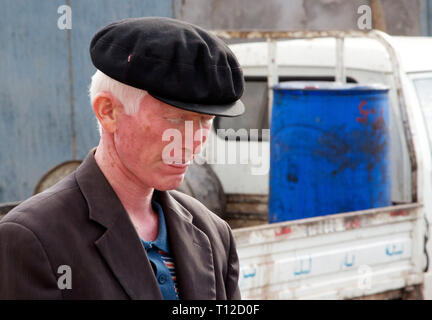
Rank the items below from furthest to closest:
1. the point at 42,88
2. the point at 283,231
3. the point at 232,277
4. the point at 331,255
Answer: the point at 42,88 < the point at 331,255 < the point at 283,231 < the point at 232,277

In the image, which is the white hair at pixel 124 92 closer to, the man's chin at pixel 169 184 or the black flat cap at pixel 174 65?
the black flat cap at pixel 174 65

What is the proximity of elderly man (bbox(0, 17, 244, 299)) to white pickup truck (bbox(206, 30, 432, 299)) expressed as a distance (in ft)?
7.07

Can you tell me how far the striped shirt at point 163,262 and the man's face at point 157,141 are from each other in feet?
0.36

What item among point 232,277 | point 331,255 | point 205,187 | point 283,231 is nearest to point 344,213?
point 331,255

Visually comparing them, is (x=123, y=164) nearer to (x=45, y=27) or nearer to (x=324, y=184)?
(x=324, y=184)

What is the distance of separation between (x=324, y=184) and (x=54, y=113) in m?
2.27

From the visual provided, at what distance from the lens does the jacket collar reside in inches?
57.1

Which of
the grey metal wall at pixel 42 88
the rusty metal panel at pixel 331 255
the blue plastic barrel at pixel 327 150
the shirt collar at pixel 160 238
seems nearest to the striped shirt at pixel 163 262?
the shirt collar at pixel 160 238

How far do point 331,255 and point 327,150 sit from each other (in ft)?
2.19

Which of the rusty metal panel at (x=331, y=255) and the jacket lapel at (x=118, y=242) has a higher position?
the jacket lapel at (x=118, y=242)

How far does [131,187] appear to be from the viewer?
1.55 m

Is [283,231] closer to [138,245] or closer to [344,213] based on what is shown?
[344,213]

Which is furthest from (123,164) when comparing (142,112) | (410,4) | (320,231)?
(410,4)

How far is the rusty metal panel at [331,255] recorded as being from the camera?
150 inches
